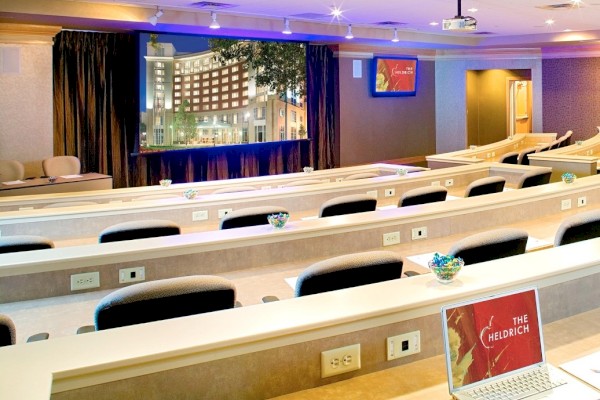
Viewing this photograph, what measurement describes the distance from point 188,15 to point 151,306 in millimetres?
6593

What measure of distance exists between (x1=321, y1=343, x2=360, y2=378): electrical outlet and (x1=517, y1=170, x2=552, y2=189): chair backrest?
3948 millimetres

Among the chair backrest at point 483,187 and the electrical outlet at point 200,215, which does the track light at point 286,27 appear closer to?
the chair backrest at point 483,187

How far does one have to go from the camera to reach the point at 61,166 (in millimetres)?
7855

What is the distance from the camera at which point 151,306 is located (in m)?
1.99

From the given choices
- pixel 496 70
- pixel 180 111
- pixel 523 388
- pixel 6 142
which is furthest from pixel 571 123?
pixel 523 388

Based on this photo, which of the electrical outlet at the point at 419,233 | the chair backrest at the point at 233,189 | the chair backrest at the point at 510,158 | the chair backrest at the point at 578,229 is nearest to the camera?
the chair backrest at the point at 578,229

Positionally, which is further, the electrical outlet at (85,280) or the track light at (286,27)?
the track light at (286,27)

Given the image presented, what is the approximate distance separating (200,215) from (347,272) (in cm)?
239

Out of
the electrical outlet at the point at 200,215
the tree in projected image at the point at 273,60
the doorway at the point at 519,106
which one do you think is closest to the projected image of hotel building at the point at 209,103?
the tree in projected image at the point at 273,60

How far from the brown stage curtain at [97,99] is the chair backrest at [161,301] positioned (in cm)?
685

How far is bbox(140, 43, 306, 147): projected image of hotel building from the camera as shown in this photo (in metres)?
8.73

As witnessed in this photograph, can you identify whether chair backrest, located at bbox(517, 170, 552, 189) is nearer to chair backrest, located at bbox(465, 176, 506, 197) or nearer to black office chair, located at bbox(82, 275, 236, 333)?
chair backrest, located at bbox(465, 176, 506, 197)

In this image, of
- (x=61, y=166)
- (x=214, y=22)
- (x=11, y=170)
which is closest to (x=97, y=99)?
(x=61, y=166)

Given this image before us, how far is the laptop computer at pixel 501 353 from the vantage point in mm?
1546
